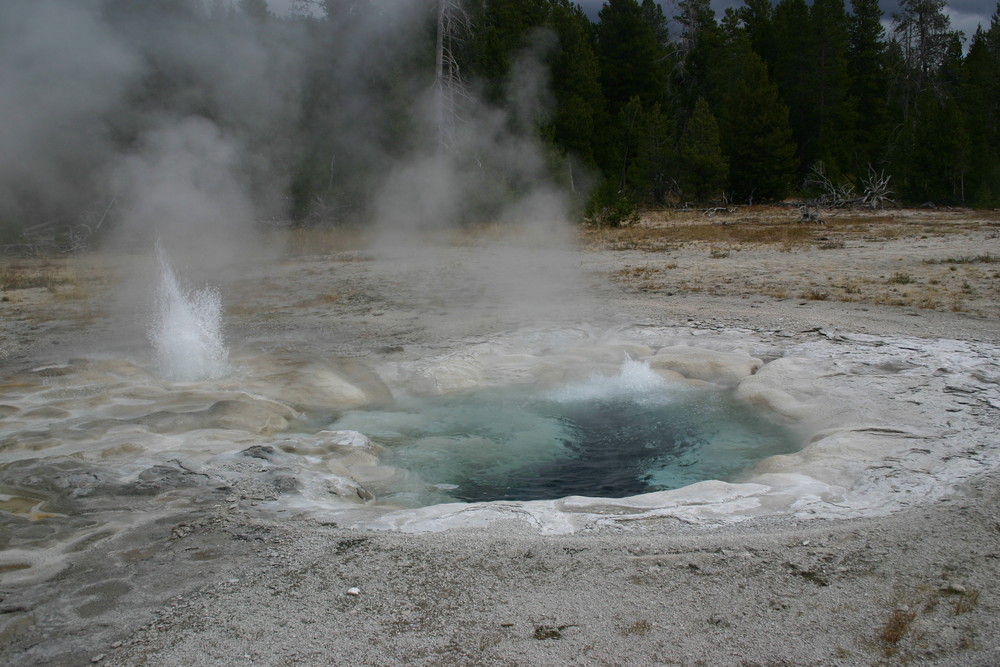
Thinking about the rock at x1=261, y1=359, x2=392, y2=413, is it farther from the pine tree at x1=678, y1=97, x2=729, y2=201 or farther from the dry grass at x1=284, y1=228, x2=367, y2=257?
the pine tree at x1=678, y1=97, x2=729, y2=201

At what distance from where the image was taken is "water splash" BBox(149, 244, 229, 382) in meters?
4.66

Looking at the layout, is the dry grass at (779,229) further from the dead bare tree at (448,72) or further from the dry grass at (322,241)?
the dry grass at (322,241)

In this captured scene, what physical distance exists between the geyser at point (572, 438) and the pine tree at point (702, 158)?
16.5m

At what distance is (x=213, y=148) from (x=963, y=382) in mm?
4454

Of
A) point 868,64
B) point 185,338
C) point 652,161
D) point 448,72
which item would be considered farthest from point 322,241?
point 868,64

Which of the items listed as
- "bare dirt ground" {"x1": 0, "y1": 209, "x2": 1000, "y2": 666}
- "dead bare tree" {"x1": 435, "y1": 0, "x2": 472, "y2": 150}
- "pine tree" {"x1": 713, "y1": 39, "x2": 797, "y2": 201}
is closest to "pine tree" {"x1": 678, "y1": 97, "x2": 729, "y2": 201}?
"pine tree" {"x1": 713, "y1": 39, "x2": 797, "y2": 201}

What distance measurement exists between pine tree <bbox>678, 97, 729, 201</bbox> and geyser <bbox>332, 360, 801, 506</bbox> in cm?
1650

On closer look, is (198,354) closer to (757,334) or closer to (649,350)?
(649,350)

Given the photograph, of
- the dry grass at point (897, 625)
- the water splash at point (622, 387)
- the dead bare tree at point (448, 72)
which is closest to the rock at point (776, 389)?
the water splash at point (622, 387)

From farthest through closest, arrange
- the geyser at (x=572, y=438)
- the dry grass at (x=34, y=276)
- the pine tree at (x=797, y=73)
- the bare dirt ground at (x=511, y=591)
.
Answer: the pine tree at (x=797, y=73)
the dry grass at (x=34, y=276)
the geyser at (x=572, y=438)
the bare dirt ground at (x=511, y=591)

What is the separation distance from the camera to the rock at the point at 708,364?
Answer: 459 centimetres

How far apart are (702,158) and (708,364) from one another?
645 inches

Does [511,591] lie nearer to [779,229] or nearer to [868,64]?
[779,229]

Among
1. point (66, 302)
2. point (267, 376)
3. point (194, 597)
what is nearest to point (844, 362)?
point (267, 376)
